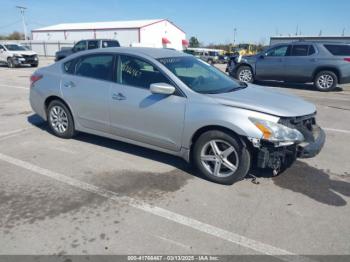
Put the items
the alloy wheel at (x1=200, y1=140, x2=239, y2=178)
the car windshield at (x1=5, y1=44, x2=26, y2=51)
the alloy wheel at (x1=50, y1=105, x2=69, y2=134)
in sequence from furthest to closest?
1. the car windshield at (x1=5, y1=44, x2=26, y2=51)
2. the alloy wheel at (x1=50, y1=105, x2=69, y2=134)
3. the alloy wheel at (x1=200, y1=140, x2=239, y2=178)

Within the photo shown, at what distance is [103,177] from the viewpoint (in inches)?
173

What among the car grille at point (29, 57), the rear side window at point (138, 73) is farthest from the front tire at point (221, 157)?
the car grille at point (29, 57)

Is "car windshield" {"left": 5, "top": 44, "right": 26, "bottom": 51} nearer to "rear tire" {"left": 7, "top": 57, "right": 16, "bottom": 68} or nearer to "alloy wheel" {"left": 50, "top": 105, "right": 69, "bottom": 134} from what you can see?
"rear tire" {"left": 7, "top": 57, "right": 16, "bottom": 68}

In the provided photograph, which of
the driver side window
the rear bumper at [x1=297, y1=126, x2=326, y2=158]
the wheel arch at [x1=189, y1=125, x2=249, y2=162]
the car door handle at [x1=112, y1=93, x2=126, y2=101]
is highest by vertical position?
the driver side window

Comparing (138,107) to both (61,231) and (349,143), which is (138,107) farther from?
(349,143)

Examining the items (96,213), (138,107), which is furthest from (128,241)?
(138,107)

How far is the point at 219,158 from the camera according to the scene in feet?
13.6

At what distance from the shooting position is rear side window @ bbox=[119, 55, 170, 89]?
4586mm

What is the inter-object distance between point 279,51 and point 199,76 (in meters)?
9.43

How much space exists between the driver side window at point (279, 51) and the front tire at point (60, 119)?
9.87m

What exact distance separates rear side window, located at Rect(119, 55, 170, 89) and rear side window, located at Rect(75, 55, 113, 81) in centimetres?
25

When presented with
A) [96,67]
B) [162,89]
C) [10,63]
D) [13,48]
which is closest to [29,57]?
[10,63]

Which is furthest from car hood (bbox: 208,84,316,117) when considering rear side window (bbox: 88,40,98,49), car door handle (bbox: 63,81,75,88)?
rear side window (bbox: 88,40,98,49)

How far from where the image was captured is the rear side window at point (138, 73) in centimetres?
459
